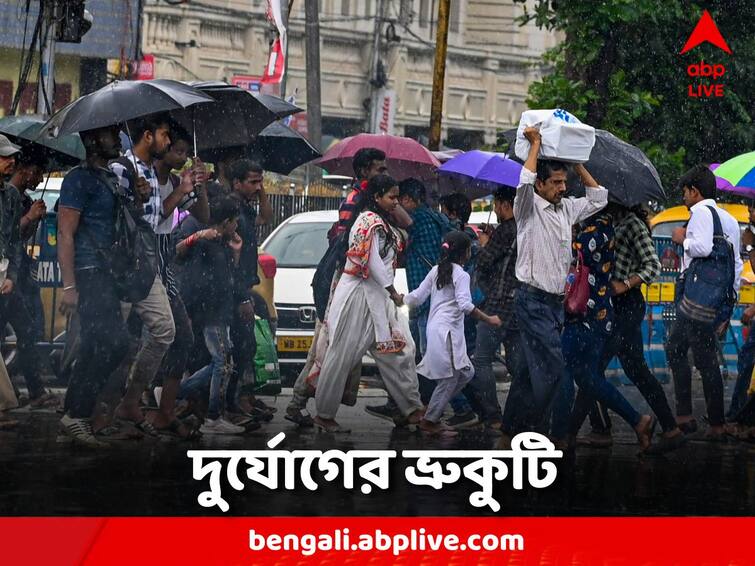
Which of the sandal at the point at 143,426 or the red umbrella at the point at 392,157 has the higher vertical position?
the red umbrella at the point at 392,157

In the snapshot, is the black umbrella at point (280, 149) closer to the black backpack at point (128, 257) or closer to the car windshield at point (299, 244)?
the car windshield at point (299, 244)

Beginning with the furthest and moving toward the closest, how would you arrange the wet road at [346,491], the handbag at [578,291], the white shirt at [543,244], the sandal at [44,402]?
the sandal at [44,402] < the handbag at [578,291] < the white shirt at [543,244] < the wet road at [346,491]

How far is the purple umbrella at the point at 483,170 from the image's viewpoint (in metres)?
11.0

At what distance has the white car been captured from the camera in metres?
12.7

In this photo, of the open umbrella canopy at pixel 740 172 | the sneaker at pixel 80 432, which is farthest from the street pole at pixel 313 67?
the sneaker at pixel 80 432

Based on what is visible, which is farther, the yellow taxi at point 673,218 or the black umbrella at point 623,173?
the yellow taxi at point 673,218

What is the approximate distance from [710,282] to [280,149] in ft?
9.98

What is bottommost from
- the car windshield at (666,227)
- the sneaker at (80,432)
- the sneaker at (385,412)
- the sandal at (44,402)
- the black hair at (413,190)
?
the sandal at (44,402)
